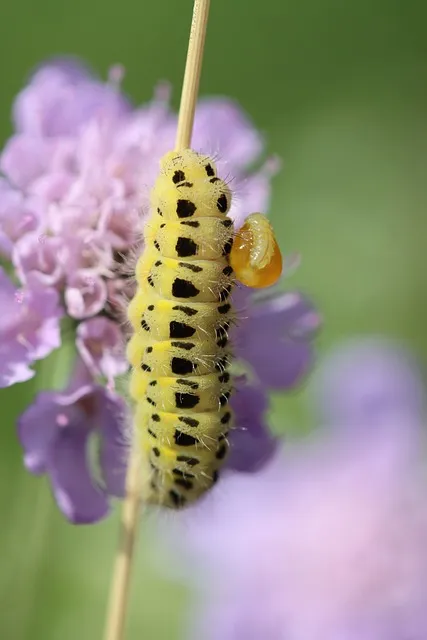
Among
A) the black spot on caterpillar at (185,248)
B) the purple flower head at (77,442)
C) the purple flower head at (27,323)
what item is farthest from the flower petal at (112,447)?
the black spot on caterpillar at (185,248)

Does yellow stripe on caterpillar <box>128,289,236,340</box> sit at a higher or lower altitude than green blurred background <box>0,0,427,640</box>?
lower

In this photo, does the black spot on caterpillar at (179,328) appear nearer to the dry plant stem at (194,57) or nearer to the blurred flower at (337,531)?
the dry plant stem at (194,57)

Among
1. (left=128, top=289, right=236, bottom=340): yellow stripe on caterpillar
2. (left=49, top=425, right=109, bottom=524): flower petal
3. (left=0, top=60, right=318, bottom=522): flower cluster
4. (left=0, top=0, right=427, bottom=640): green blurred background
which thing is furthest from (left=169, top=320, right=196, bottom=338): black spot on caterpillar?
(left=0, top=0, right=427, bottom=640): green blurred background

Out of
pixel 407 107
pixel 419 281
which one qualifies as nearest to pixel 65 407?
pixel 419 281

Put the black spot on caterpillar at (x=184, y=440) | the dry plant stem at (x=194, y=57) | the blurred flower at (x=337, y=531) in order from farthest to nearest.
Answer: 1. the blurred flower at (x=337, y=531)
2. the black spot on caterpillar at (x=184, y=440)
3. the dry plant stem at (x=194, y=57)

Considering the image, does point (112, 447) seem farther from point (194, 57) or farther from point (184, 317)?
point (194, 57)

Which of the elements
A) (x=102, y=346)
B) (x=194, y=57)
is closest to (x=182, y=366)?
(x=102, y=346)

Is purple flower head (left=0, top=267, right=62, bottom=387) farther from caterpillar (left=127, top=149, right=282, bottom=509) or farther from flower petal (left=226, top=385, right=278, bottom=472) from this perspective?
flower petal (left=226, top=385, right=278, bottom=472)

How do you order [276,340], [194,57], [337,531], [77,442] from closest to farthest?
[194,57] < [77,442] < [276,340] < [337,531]
